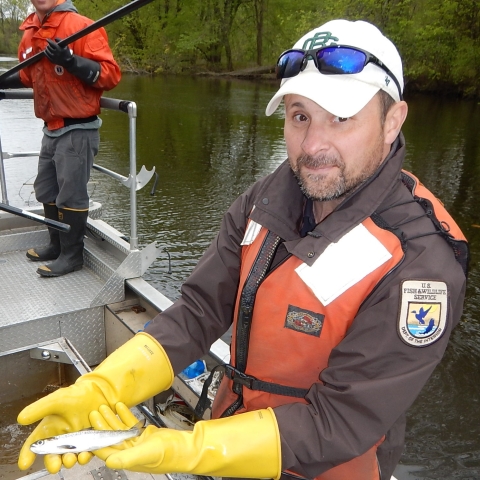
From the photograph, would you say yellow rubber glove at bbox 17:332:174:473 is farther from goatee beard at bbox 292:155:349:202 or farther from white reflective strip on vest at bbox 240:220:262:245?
goatee beard at bbox 292:155:349:202

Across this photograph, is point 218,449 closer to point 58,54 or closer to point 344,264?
point 344,264

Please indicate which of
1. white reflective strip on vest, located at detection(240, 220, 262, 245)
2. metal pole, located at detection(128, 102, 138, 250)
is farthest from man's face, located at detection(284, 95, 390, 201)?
metal pole, located at detection(128, 102, 138, 250)

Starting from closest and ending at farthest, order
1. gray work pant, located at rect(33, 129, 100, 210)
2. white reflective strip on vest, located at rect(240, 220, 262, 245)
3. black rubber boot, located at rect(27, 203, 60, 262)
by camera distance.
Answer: white reflective strip on vest, located at rect(240, 220, 262, 245), gray work pant, located at rect(33, 129, 100, 210), black rubber boot, located at rect(27, 203, 60, 262)

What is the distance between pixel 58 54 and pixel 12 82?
1092mm

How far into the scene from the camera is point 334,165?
5.78 ft

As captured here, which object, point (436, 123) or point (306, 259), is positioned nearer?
point (306, 259)

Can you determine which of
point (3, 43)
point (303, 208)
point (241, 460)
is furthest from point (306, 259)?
point (3, 43)

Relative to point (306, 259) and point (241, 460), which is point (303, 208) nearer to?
point (306, 259)

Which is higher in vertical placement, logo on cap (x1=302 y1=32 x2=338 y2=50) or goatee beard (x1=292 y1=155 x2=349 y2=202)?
logo on cap (x1=302 y1=32 x2=338 y2=50)

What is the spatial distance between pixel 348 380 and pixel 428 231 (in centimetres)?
54

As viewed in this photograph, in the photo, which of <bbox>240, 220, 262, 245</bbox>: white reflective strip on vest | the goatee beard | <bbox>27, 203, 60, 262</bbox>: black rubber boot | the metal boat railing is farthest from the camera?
<bbox>27, 203, 60, 262</bbox>: black rubber boot

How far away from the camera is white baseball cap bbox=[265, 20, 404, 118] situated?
5.57 ft

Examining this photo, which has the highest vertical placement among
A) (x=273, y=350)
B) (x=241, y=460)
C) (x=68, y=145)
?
(x=68, y=145)

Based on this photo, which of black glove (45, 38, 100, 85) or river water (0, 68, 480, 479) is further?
river water (0, 68, 480, 479)
